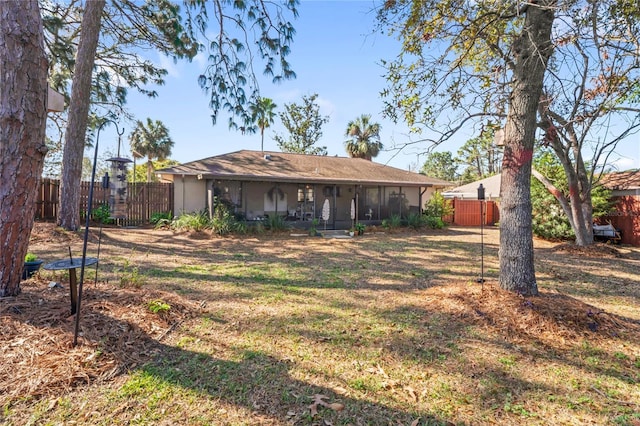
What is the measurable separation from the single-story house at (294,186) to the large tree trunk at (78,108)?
11.3 ft

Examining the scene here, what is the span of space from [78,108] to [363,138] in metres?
20.8

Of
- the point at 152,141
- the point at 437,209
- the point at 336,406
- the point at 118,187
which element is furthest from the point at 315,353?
the point at 152,141

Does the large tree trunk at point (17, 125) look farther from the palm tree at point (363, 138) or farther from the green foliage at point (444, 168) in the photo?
the green foliage at point (444, 168)

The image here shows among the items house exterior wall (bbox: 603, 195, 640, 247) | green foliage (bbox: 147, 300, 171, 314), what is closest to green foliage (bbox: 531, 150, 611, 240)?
house exterior wall (bbox: 603, 195, 640, 247)

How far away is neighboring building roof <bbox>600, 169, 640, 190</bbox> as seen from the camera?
11.8 metres

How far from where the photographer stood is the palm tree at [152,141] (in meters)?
27.4

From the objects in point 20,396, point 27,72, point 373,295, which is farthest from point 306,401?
point 27,72

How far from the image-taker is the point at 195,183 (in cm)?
1462

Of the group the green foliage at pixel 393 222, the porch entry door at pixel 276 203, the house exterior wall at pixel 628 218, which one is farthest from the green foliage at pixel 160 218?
the house exterior wall at pixel 628 218

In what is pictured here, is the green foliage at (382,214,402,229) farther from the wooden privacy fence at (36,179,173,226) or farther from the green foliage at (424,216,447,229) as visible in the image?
the wooden privacy fence at (36,179,173,226)

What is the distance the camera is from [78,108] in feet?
31.1

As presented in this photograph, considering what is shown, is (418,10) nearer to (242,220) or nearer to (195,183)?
(242,220)

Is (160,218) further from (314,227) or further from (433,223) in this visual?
(433,223)

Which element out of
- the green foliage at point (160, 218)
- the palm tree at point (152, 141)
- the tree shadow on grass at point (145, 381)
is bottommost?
the tree shadow on grass at point (145, 381)
